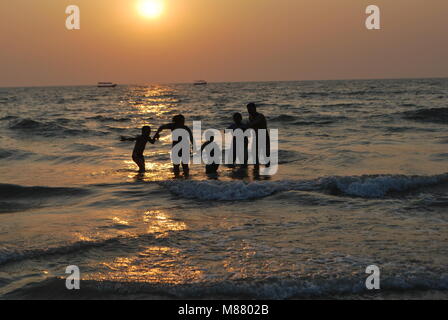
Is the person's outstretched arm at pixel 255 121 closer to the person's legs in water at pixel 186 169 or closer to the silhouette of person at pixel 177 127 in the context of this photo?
the silhouette of person at pixel 177 127

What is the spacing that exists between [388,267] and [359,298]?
788 mm

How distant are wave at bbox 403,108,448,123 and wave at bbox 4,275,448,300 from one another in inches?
950

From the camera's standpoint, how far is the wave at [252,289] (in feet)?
15.6

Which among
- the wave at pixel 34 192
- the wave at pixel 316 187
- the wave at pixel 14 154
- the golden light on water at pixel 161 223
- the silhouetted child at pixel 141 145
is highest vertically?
the silhouetted child at pixel 141 145

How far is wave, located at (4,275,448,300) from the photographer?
4.75 metres

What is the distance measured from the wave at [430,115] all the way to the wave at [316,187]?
18332 mm

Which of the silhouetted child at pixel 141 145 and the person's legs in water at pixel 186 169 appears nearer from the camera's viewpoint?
the person's legs in water at pixel 186 169

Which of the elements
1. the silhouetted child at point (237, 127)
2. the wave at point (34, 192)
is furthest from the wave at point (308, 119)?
the wave at point (34, 192)

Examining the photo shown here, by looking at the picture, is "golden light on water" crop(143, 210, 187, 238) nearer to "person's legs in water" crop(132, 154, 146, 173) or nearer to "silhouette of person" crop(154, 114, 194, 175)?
"silhouette of person" crop(154, 114, 194, 175)

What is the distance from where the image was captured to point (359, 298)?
15.3 ft

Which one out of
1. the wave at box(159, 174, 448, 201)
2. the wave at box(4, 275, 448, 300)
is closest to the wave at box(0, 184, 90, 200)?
the wave at box(159, 174, 448, 201)

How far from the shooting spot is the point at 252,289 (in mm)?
4828

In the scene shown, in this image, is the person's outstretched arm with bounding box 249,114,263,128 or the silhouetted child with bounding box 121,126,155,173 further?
the silhouetted child with bounding box 121,126,155,173
